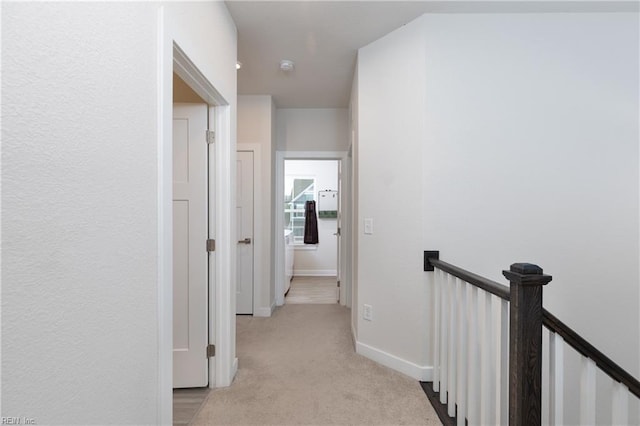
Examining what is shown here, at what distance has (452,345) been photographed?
6.11 feet

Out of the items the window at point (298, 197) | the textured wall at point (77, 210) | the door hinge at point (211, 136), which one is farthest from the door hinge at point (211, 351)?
the window at point (298, 197)

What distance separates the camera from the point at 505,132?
225cm

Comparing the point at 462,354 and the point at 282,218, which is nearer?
the point at 462,354

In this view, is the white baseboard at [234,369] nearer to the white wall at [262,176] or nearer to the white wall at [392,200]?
the white wall at [392,200]

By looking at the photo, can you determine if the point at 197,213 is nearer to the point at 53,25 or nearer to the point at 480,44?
the point at 53,25

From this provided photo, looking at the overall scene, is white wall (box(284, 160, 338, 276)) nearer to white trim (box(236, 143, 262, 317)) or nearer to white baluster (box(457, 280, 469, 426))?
white trim (box(236, 143, 262, 317))

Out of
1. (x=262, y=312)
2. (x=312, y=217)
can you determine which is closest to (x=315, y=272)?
(x=312, y=217)

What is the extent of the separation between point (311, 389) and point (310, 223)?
4.18 metres

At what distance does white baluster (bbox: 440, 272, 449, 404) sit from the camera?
1959 mm

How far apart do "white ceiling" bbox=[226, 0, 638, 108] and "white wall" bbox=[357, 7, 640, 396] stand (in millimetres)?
103

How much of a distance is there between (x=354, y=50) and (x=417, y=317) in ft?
7.23

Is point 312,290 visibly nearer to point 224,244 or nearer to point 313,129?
point 313,129

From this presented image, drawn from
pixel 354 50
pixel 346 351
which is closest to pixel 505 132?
pixel 354 50

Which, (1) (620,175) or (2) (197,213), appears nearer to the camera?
(2) (197,213)
